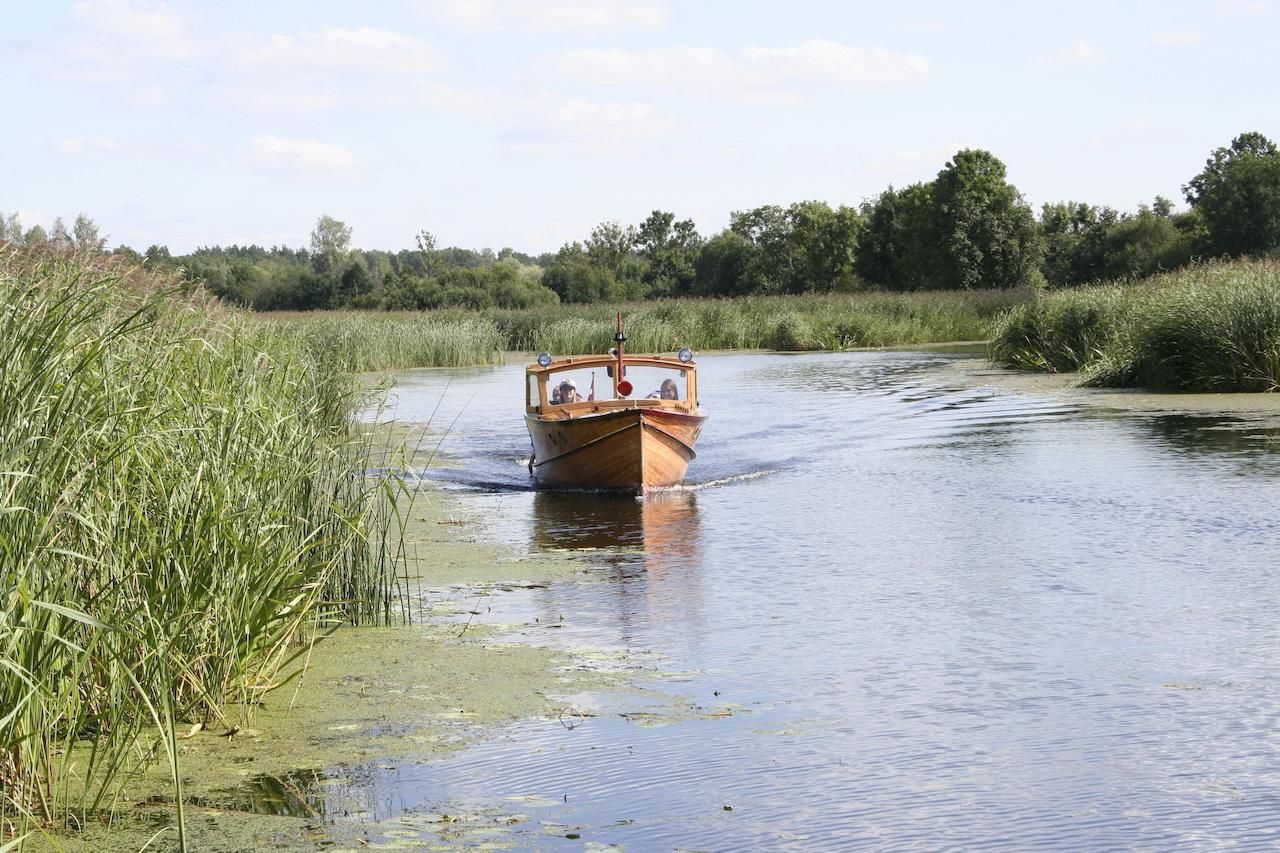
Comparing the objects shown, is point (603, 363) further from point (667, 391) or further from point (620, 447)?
point (620, 447)

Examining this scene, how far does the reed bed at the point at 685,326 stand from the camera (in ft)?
143

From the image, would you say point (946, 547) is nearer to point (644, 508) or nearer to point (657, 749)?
point (644, 508)

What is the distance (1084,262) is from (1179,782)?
73217 mm

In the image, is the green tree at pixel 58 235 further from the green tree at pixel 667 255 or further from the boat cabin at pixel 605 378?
the green tree at pixel 667 255

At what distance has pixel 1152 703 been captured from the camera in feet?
22.9

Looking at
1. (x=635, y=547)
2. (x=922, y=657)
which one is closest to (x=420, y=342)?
(x=635, y=547)

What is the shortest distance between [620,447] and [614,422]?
0.35 metres

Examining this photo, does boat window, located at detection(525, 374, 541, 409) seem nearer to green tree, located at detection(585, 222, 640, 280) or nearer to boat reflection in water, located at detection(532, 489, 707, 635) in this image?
boat reflection in water, located at detection(532, 489, 707, 635)

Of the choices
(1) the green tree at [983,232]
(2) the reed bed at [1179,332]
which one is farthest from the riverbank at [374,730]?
(1) the green tree at [983,232]

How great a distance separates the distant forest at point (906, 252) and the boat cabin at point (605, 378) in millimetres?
42801

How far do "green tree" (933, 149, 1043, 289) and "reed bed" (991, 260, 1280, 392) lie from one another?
137 ft

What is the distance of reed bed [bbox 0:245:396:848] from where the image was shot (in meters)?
4.79

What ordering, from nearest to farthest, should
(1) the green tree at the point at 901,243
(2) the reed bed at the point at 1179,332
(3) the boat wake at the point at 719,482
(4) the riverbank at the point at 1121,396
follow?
(3) the boat wake at the point at 719,482, (4) the riverbank at the point at 1121,396, (2) the reed bed at the point at 1179,332, (1) the green tree at the point at 901,243

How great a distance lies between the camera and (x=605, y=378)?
59.0 ft
